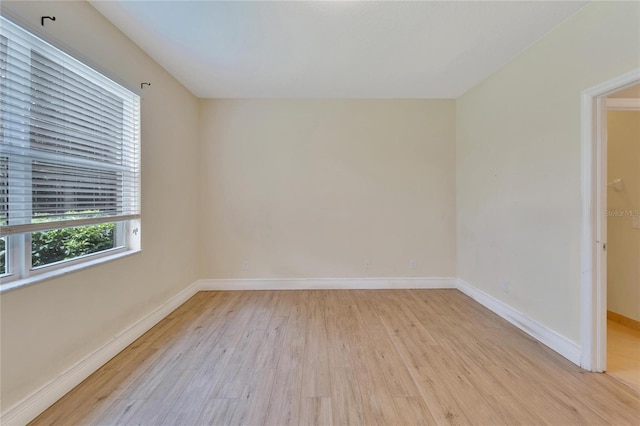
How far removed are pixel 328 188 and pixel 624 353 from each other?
3.25 metres

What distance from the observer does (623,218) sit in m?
2.64

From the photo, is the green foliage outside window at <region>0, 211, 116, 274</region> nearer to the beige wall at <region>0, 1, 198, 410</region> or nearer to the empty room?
the empty room

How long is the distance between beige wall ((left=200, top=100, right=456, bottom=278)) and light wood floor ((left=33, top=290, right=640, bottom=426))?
102cm

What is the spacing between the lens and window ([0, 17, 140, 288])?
1.42m

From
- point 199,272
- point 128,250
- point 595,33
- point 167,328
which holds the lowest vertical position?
point 167,328

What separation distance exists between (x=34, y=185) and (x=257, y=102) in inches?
104

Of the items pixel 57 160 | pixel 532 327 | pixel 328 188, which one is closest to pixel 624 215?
pixel 532 327

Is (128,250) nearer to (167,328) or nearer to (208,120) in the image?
(167,328)

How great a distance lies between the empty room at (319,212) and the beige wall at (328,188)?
0.11 feet

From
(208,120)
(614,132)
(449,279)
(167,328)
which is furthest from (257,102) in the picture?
(614,132)

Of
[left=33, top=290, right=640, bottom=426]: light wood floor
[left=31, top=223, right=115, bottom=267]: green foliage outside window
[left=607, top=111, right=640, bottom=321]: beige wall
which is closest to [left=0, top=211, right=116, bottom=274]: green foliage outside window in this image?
[left=31, top=223, right=115, bottom=267]: green foliage outside window

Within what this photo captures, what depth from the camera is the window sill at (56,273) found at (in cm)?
139

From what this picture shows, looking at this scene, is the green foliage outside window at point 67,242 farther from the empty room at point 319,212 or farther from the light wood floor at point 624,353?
the light wood floor at point 624,353

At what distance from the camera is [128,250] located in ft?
7.75
